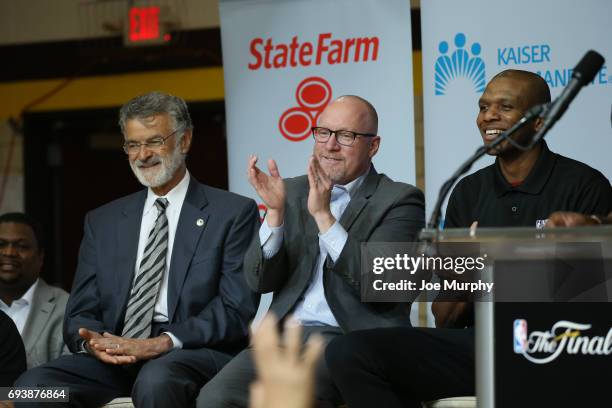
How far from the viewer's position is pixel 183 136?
440 cm

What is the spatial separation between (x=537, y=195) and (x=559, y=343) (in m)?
1.23

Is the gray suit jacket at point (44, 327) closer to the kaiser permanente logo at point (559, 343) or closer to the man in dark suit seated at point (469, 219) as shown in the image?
the man in dark suit seated at point (469, 219)

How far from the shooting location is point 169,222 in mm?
4258

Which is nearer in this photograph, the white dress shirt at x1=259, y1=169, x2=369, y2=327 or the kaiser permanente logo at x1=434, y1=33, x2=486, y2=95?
the white dress shirt at x1=259, y1=169, x2=369, y2=327

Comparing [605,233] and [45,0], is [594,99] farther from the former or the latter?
[45,0]

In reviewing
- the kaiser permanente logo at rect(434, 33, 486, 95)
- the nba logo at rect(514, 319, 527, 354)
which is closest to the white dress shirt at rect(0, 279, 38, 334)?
the kaiser permanente logo at rect(434, 33, 486, 95)

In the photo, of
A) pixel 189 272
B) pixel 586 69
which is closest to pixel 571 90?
pixel 586 69

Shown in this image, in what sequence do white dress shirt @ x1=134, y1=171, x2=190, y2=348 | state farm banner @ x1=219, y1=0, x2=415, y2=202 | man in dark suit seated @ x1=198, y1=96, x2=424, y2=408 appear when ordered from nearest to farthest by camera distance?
man in dark suit seated @ x1=198, y1=96, x2=424, y2=408 < white dress shirt @ x1=134, y1=171, x2=190, y2=348 < state farm banner @ x1=219, y1=0, x2=415, y2=202

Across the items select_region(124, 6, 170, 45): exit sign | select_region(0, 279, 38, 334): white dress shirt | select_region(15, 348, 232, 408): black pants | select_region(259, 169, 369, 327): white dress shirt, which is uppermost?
select_region(124, 6, 170, 45): exit sign

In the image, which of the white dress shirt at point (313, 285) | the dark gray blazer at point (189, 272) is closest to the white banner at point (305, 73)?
the dark gray blazer at point (189, 272)

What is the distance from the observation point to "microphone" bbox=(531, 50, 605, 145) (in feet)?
8.06

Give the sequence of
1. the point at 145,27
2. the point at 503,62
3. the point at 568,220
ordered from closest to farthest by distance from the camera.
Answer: the point at 568,220, the point at 503,62, the point at 145,27

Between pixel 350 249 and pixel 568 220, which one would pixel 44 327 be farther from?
pixel 568 220

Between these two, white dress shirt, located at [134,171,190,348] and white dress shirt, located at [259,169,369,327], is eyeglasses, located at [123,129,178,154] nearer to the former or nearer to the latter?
white dress shirt, located at [134,171,190,348]
